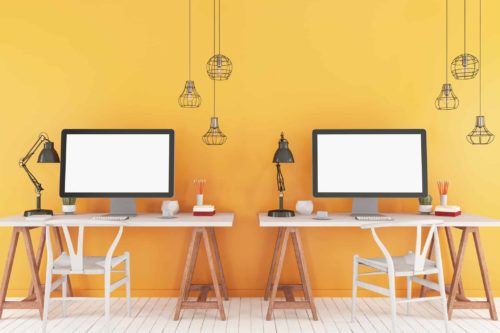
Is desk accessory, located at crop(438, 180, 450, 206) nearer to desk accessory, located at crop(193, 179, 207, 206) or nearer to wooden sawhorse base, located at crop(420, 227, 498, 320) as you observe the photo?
wooden sawhorse base, located at crop(420, 227, 498, 320)

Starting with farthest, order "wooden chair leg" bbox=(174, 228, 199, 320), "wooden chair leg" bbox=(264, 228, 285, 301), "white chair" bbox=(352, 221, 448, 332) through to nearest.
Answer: "wooden chair leg" bbox=(264, 228, 285, 301) < "wooden chair leg" bbox=(174, 228, 199, 320) < "white chair" bbox=(352, 221, 448, 332)

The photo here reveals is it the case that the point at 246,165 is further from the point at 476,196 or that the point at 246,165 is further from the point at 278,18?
the point at 476,196

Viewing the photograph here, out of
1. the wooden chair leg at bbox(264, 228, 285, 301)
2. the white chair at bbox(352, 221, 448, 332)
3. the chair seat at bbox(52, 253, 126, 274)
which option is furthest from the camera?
the wooden chair leg at bbox(264, 228, 285, 301)

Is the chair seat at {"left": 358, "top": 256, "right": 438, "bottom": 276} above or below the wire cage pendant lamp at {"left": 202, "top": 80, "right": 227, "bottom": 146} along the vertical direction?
below

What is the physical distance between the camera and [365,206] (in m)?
3.42

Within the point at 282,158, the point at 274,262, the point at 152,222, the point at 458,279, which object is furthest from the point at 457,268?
the point at 152,222

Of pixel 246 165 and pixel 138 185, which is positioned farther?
pixel 246 165

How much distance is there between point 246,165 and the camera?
3.68 metres

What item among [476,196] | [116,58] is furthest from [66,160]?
[476,196]

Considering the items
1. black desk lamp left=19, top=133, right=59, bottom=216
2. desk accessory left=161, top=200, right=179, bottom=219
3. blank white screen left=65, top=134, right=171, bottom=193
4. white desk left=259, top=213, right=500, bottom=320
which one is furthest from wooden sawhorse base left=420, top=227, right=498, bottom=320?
black desk lamp left=19, top=133, right=59, bottom=216

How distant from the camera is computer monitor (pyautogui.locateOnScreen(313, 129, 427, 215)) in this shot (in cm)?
339

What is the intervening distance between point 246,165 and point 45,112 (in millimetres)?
1611

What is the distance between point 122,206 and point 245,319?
117 cm

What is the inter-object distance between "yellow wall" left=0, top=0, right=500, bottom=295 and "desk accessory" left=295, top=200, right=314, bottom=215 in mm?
226
